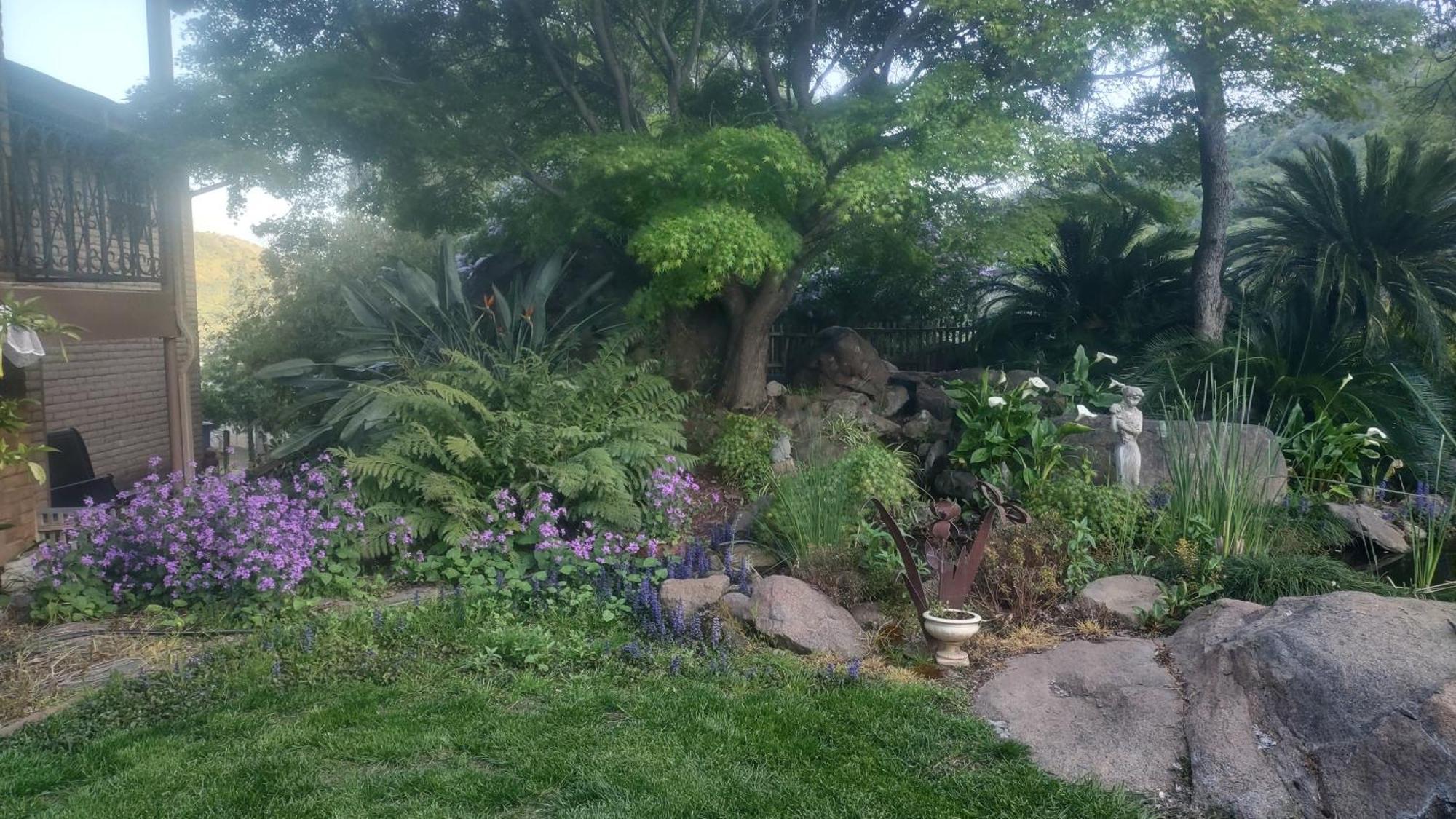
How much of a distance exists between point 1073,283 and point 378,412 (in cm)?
790

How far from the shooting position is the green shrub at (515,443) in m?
5.96

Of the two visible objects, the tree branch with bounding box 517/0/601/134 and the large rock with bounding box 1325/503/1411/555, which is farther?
the tree branch with bounding box 517/0/601/134

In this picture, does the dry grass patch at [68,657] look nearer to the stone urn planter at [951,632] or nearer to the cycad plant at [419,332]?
the cycad plant at [419,332]

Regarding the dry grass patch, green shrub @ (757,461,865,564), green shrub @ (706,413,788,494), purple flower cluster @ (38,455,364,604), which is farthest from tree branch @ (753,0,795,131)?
the dry grass patch

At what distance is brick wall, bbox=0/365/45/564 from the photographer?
21.1ft

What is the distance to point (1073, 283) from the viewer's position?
450 inches

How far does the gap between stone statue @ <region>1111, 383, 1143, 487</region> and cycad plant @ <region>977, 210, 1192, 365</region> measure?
4.53 m

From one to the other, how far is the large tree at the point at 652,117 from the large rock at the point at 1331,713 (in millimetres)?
4189

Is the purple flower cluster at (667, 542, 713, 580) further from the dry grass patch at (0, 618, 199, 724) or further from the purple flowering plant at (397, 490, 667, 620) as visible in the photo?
→ the dry grass patch at (0, 618, 199, 724)

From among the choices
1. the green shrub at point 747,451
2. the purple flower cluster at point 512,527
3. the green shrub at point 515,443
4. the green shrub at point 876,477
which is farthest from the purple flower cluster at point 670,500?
the green shrub at point 747,451

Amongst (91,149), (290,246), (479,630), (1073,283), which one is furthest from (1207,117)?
(290,246)

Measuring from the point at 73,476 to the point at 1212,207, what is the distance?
10212mm

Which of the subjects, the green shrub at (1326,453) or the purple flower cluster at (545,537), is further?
the green shrub at (1326,453)

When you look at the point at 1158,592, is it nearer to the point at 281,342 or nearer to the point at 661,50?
the point at 661,50
